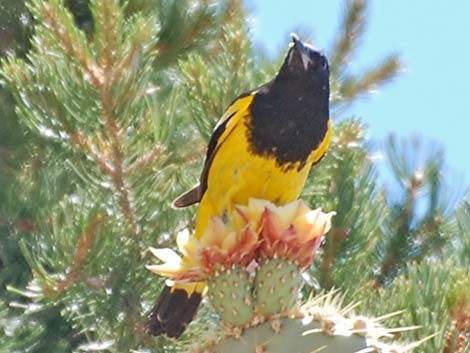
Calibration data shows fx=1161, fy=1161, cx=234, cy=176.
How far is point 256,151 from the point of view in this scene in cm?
180

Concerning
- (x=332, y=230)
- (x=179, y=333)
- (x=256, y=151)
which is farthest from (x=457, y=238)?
(x=179, y=333)

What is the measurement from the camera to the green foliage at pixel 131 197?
1775 millimetres

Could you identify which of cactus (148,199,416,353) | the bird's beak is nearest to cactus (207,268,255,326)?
cactus (148,199,416,353)

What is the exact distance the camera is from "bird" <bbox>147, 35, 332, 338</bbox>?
5.89ft

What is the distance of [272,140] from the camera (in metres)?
1.79

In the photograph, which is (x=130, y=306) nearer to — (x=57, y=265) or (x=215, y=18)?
(x=57, y=265)

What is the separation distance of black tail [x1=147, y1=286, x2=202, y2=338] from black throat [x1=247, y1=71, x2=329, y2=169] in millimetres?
256

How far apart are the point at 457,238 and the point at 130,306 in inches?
→ 26.4

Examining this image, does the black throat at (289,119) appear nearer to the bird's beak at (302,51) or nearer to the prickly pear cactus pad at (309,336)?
the bird's beak at (302,51)

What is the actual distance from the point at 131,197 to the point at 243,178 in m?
0.19

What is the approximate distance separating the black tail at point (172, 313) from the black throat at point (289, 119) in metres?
0.26

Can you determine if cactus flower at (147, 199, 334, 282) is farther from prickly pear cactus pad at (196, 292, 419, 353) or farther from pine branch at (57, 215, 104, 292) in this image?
pine branch at (57, 215, 104, 292)

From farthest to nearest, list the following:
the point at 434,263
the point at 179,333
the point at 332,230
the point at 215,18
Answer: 1. the point at 215,18
2. the point at 332,230
3. the point at 434,263
4. the point at 179,333

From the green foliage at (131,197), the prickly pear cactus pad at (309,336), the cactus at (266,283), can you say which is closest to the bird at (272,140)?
the green foliage at (131,197)
